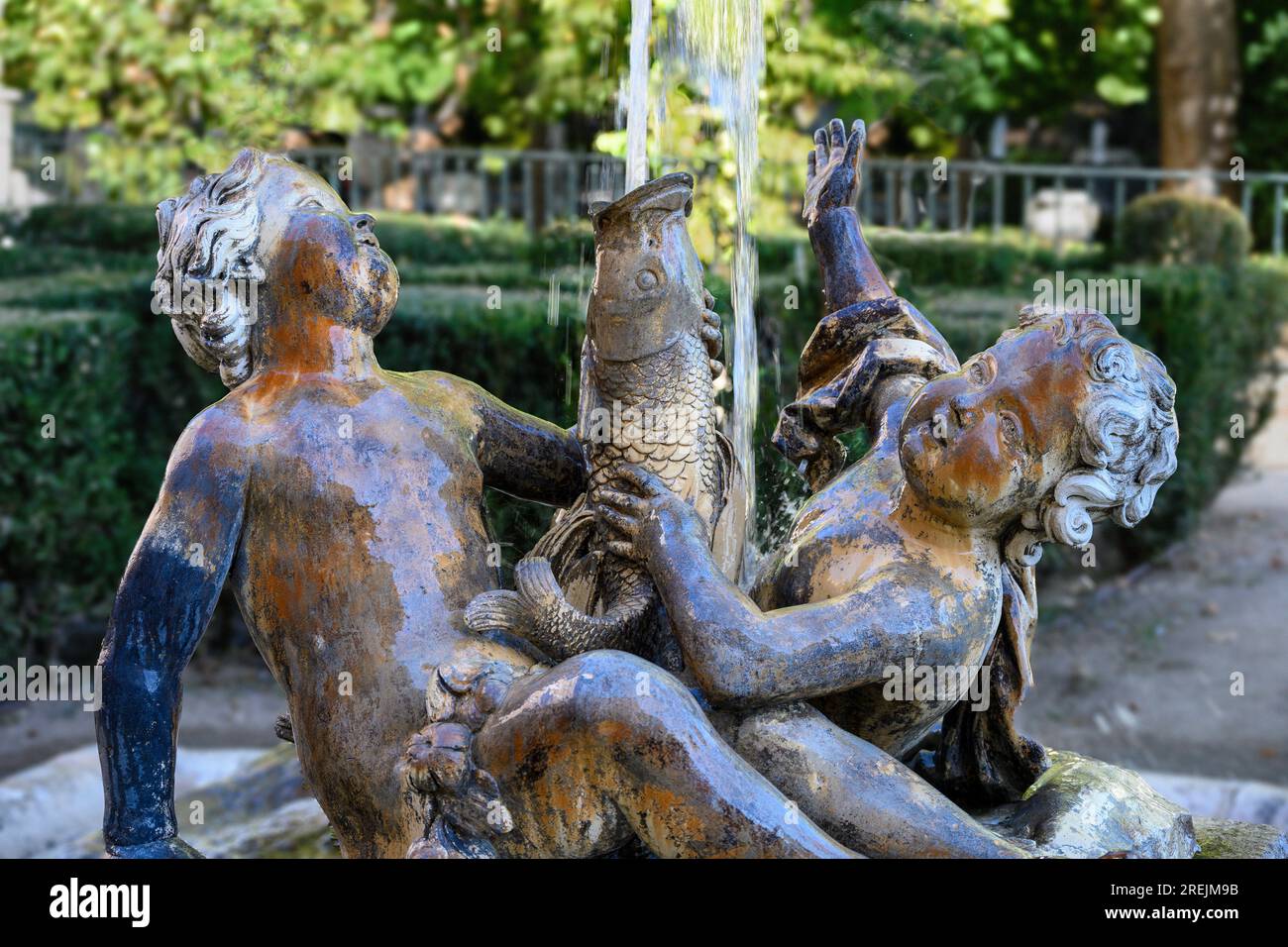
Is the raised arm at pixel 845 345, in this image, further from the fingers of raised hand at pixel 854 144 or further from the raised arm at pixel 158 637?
the raised arm at pixel 158 637

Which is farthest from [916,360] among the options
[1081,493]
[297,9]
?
[297,9]

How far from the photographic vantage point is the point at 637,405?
2615 millimetres

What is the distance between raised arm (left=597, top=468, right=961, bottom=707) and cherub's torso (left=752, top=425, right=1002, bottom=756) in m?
0.03

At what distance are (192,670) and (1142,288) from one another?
4.95 meters

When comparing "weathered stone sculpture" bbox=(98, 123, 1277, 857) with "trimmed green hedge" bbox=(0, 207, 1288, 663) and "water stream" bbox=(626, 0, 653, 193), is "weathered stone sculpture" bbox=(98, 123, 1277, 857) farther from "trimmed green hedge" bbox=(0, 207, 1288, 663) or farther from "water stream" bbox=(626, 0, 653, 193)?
"trimmed green hedge" bbox=(0, 207, 1288, 663)

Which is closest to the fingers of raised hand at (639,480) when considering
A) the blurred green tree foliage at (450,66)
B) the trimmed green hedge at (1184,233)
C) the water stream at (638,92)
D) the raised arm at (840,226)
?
the raised arm at (840,226)

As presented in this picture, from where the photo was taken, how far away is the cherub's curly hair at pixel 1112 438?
2.32 metres

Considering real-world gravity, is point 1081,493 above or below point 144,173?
below

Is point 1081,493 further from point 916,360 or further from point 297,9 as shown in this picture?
point 297,9

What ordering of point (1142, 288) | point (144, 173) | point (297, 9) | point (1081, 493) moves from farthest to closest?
point (144, 173) → point (297, 9) → point (1142, 288) → point (1081, 493)

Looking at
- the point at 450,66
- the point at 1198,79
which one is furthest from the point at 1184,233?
the point at 450,66

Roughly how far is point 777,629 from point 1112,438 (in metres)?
0.54

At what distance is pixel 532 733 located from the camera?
2.22 m

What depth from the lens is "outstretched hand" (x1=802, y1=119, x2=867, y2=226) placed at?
303 cm
